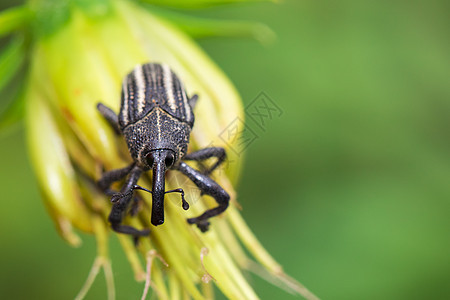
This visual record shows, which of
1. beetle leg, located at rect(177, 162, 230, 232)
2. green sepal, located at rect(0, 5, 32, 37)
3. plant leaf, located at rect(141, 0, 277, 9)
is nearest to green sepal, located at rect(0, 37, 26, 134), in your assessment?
green sepal, located at rect(0, 5, 32, 37)

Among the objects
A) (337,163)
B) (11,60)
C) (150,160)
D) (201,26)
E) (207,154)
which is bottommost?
(11,60)

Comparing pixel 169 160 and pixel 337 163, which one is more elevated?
pixel 337 163

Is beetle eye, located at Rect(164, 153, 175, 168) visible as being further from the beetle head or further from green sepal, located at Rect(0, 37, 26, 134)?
green sepal, located at Rect(0, 37, 26, 134)

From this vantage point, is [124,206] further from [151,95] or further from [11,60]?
[11,60]

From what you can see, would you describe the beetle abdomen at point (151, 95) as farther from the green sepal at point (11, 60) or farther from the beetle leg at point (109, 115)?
the green sepal at point (11, 60)

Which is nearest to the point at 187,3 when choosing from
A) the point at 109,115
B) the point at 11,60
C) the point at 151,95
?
the point at 151,95

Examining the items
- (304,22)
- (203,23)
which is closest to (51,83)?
(203,23)

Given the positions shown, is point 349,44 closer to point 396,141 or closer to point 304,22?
point 304,22

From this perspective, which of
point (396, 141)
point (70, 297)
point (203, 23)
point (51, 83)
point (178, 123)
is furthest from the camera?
point (396, 141)
